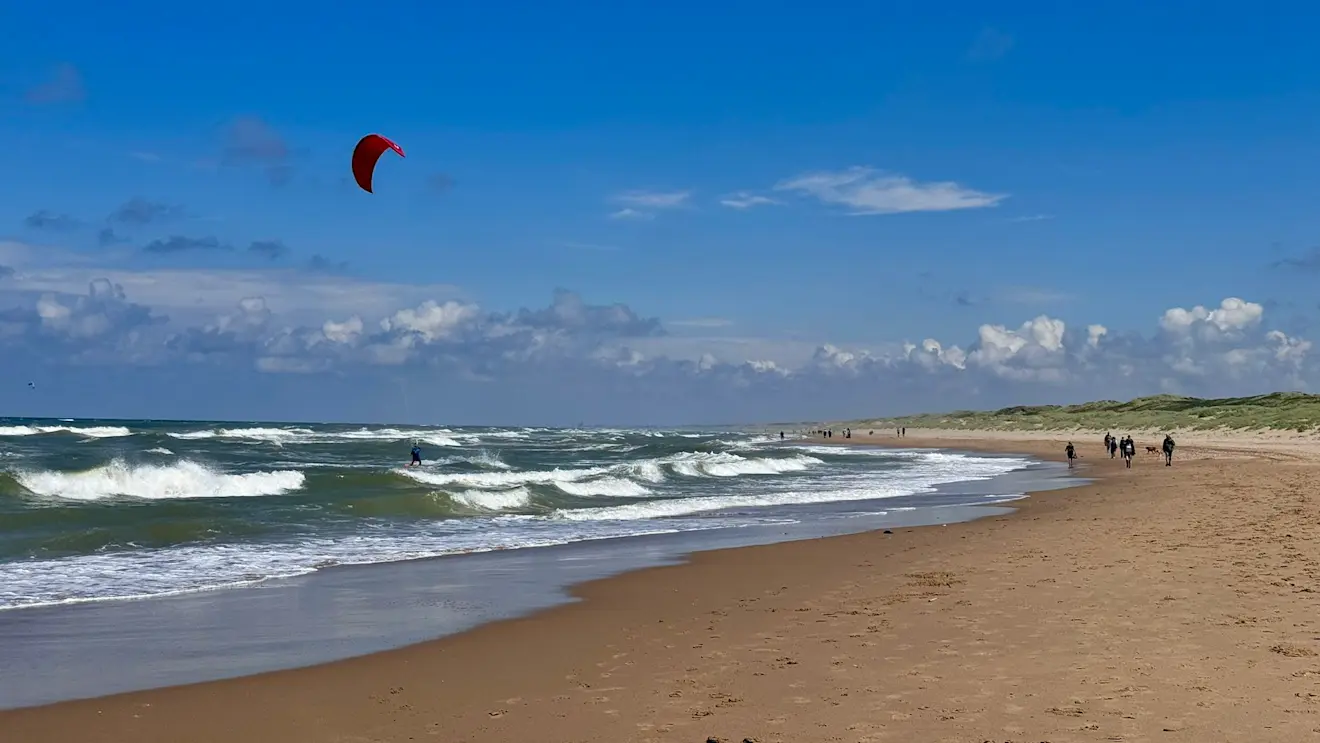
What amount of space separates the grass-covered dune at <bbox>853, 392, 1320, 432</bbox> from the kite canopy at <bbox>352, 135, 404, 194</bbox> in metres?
63.2

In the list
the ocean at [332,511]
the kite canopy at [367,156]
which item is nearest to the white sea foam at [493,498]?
the ocean at [332,511]

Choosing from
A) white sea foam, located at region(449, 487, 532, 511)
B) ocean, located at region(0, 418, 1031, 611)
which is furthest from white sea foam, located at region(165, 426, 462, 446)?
white sea foam, located at region(449, 487, 532, 511)

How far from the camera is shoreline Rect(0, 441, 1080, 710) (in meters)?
8.52

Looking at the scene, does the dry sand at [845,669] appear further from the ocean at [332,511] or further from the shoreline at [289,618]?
the ocean at [332,511]

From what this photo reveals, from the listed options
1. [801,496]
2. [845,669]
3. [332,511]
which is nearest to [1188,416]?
[801,496]

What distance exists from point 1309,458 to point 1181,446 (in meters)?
17.8

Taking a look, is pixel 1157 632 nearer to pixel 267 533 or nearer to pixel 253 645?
pixel 253 645

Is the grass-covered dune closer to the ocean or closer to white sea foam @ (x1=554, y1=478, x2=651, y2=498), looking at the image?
the ocean

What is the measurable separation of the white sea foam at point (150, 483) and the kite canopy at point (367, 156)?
51.4 feet

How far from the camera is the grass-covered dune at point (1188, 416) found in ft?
241

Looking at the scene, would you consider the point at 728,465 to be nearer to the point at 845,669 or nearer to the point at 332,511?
the point at 332,511

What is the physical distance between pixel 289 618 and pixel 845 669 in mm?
5995

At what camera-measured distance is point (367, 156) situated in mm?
16562

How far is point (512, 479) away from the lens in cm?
3388
